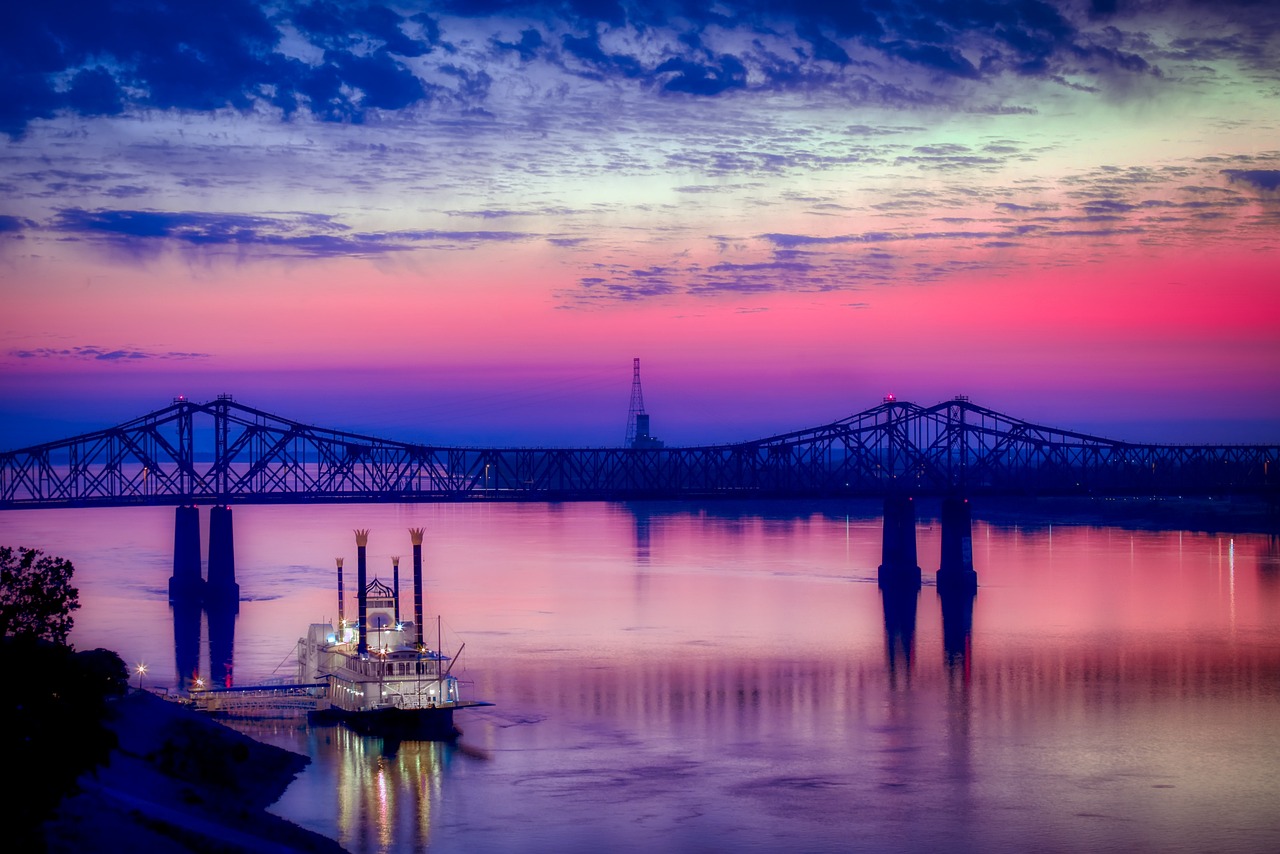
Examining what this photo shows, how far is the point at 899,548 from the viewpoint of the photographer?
103 meters

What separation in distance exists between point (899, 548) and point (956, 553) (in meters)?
4.74

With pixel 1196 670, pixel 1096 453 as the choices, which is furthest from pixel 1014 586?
pixel 1196 670

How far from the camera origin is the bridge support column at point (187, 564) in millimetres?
91562

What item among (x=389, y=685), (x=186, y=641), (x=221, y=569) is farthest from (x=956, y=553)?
(x=389, y=685)

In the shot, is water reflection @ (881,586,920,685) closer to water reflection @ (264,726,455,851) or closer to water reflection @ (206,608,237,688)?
water reflection @ (264,726,455,851)

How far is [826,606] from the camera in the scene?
89000mm

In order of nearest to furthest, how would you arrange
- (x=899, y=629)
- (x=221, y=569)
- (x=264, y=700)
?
(x=264, y=700)
(x=899, y=629)
(x=221, y=569)

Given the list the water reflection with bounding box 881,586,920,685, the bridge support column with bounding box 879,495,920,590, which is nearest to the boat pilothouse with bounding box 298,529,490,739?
the water reflection with bounding box 881,586,920,685

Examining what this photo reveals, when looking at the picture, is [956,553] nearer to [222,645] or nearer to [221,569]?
[221,569]

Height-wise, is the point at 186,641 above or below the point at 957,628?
above

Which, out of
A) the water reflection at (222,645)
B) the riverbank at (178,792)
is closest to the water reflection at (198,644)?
the water reflection at (222,645)

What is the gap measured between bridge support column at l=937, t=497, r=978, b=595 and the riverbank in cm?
6066

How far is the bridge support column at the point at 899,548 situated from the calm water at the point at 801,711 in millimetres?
2442

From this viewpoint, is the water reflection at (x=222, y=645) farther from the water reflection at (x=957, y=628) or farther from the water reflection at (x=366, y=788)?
the water reflection at (x=957, y=628)
